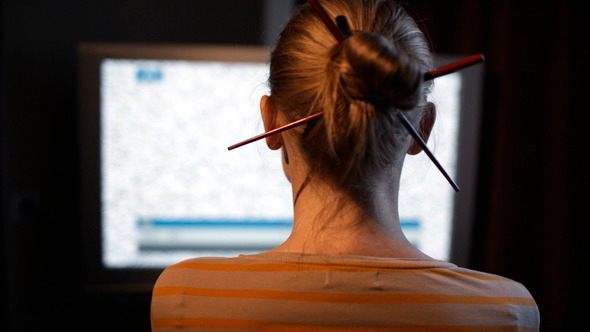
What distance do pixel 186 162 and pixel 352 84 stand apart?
83cm

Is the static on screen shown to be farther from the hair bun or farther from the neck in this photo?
the hair bun

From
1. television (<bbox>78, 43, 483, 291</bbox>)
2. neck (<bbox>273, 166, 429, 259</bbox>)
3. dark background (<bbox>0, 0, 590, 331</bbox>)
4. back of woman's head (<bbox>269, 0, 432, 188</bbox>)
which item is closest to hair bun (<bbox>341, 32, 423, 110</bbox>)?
back of woman's head (<bbox>269, 0, 432, 188</bbox>)

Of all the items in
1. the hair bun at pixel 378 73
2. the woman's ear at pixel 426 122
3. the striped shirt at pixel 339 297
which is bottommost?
the striped shirt at pixel 339 297

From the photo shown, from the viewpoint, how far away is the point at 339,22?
511mm

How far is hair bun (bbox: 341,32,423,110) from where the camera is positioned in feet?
1.43

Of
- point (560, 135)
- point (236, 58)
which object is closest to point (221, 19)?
point (236, 58)

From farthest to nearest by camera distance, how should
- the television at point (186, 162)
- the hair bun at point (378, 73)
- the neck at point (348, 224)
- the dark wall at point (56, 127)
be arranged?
the dark wall at point (56, 127) < the television at point (186, 162) < the neck at point (348, 224) < the hair bun at point (378, 73)

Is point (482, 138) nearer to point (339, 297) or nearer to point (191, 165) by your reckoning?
point (191, 165)

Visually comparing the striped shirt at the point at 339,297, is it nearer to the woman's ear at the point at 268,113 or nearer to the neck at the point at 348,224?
the neck at the point at 348,224

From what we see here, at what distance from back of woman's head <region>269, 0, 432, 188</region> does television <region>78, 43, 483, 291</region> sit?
1.92 ft

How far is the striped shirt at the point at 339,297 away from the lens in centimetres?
48

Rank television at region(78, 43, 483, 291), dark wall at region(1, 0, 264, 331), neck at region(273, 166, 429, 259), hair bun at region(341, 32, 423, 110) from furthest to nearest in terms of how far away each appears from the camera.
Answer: dark wall at region(1, 0, 264, 331) < television at region(78, 43, 483, 291) < neck at region(273, 166, 429, 259) < hair bun at region(341, 32, 423, 110)

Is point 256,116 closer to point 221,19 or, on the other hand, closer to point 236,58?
point 236,58

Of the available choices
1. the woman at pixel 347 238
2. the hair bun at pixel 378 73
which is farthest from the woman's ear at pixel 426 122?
the hair bun at pixel 378 73
